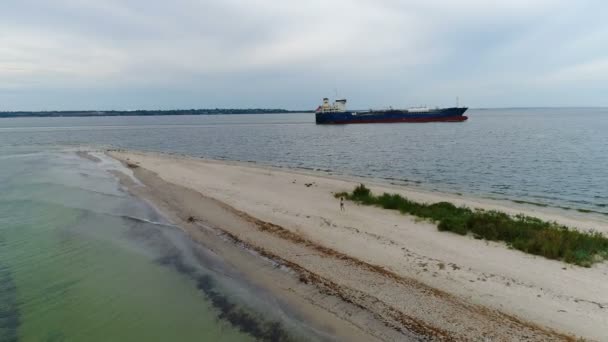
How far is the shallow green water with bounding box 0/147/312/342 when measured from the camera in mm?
7797

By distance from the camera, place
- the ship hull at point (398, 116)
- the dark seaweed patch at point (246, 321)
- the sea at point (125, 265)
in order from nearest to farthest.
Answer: the dark seaweed patch at point (246, 321)
the sea at point (125, 265)
the ship hull at point (398, 116)

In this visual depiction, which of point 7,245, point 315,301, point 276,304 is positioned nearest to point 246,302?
point 276,304

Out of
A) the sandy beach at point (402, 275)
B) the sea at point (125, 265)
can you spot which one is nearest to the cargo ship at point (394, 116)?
the sea at point (125, 265)

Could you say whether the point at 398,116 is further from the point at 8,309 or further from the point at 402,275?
the point at 8,309

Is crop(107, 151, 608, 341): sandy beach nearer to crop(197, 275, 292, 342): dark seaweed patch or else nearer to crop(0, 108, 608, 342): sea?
crop(197, 275, 292, 342): dark seaweed patch

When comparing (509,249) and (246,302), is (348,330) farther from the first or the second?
(509,249)

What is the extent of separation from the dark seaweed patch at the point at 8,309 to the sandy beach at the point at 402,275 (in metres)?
5.35

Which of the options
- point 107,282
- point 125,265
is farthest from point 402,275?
point 125,265

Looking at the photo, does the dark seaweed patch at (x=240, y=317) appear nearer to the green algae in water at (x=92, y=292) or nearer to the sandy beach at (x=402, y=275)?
the green algae in water at (x=92, y=292)

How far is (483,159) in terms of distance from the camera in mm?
37156

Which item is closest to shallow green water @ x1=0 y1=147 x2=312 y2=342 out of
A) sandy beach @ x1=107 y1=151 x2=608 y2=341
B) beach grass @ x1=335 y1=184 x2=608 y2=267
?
sandy beach @ x1=107 y1=151 x2=608 y2=341

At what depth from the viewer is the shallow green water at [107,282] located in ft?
25.6

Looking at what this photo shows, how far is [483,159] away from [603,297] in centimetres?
3176

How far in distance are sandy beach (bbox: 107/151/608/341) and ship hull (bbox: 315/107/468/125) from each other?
323 feet
